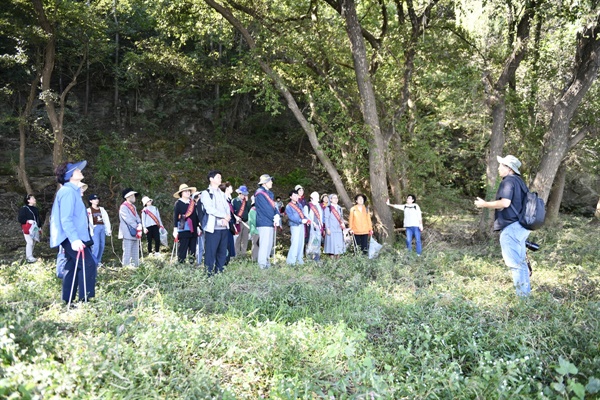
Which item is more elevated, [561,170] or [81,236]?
[561,170]

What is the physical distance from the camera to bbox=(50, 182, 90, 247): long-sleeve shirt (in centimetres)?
569

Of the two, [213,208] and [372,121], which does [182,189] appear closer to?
[213,208]

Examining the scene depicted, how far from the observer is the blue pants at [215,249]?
8281 mm

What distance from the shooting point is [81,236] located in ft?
19.2

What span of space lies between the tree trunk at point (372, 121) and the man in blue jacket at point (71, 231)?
7.51 m

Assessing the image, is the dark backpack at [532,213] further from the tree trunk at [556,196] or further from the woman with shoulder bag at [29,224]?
the tree trunk at [556,196]

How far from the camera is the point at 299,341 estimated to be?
4.31 metres

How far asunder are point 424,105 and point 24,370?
1334 cm

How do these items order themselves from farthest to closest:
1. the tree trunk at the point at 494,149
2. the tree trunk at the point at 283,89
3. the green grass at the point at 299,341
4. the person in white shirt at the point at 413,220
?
the tree trunk at the point at 494,149 < the tree trunk at the point at 283,89 < the person in white shirt at the point at 413,220 < the green grass at the point at 299,341

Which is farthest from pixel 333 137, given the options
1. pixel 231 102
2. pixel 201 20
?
pixel 231 102

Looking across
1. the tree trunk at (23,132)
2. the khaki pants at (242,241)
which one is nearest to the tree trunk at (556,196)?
the khaki pants at (242,241)

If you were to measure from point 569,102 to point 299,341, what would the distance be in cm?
1006

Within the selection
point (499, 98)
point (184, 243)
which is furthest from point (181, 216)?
point (499, 98)

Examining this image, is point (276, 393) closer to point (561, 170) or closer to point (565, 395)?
point (565, 395)
